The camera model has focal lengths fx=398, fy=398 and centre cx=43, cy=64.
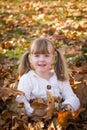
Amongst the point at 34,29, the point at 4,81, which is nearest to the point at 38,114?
the point at 4,81

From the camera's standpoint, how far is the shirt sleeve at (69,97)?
4211 millimetres

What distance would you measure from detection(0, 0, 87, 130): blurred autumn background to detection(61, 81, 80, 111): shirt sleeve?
0.39 feet

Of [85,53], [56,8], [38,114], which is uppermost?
[38,114]

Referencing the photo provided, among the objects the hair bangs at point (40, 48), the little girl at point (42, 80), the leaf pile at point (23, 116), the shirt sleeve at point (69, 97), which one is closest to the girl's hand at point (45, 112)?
the leaf pile at point (23, 116)

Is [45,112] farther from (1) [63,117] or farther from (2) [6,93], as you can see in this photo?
(2) [6,93]

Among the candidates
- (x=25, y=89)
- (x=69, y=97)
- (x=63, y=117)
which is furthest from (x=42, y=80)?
(x=63, y=117)

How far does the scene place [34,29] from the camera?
8406 mm

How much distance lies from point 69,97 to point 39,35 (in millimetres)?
3647

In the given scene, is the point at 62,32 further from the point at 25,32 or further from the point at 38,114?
the point at 38,114

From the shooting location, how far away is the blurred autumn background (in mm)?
4086

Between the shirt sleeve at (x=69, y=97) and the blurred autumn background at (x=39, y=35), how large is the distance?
117 millimetres

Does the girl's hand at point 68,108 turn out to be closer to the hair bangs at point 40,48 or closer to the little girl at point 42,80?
the little girl at point 42,80

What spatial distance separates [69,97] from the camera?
4.30 metres

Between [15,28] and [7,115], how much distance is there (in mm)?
4823
